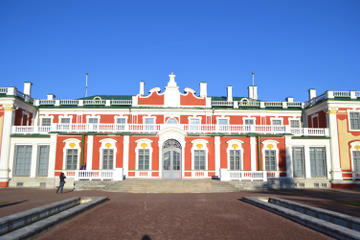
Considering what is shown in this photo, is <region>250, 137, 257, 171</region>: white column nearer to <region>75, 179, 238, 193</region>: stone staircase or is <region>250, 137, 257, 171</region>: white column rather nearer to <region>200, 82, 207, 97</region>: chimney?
<region>75, 179, 238, 193</region>: stone staircase

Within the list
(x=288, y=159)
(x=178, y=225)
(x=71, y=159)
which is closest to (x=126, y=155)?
(x=71, y=159)

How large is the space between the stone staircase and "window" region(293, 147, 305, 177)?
8606 millimetres

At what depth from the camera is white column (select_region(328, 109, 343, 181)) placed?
27094mm

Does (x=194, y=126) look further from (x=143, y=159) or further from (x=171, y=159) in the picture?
(x=143, y=159)

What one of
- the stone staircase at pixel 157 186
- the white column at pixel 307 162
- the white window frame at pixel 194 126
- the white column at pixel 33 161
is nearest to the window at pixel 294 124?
the white column at pixel 307 162

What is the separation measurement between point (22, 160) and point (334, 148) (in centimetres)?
3060

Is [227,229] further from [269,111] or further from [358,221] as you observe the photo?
[269,111]

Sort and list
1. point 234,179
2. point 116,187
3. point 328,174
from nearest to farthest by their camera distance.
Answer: point 116,187, point 234,179, point 328,174

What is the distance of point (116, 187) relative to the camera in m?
22.5

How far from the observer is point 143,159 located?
27.5m

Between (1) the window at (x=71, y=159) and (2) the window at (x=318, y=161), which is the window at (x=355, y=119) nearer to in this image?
(2) the window at (x=318, y=161)

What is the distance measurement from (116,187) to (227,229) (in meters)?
15.3

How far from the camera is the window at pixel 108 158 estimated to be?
2741 centimetres

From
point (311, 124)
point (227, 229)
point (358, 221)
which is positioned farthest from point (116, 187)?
point (311, 124)
